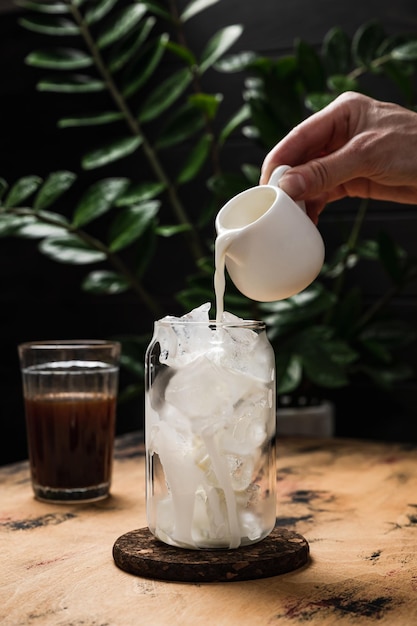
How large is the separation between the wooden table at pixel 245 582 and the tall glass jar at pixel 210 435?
7 cm

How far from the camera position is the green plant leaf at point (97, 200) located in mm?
1839

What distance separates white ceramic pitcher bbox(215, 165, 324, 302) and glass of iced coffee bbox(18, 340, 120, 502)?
352 millimetres

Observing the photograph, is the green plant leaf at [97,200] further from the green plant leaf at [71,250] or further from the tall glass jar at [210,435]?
the tall glass jar at [210,435]

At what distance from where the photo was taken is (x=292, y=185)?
1.13m

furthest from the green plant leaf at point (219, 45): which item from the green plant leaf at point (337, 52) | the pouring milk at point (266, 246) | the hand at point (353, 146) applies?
the pouring milk at point (266, 246)

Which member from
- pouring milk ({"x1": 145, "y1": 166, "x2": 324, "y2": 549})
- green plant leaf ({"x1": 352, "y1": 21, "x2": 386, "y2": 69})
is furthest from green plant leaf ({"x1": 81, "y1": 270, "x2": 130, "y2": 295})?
pouring milk ({"x1": 145, "y1": 166, "x2": 324, "y2": 549})

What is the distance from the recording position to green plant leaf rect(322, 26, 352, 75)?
79.9 inches

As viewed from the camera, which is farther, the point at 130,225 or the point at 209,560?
the point at 130,225

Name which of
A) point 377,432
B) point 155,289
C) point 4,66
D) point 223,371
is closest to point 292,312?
point 377,432

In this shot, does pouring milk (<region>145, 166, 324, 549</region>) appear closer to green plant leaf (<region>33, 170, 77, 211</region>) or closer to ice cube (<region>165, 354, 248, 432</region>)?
ice cube (<region>165, 354, 248, 432</region>)

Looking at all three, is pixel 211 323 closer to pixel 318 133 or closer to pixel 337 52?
pixel 318 133

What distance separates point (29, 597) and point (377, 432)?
5.41ft

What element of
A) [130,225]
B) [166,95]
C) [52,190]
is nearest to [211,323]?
[52,190]

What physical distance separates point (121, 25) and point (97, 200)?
19.6 inches
